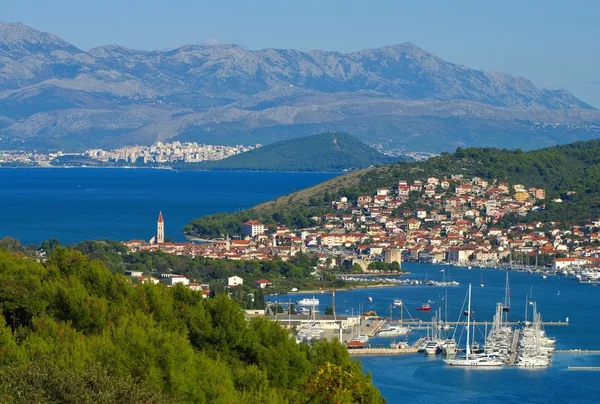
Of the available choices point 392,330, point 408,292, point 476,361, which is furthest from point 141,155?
point 476,361

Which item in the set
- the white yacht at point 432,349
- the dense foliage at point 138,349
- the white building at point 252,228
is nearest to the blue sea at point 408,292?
the white yacht at point 432,349

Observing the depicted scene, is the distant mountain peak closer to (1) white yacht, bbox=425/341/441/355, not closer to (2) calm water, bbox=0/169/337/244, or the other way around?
(2) calm water, bbox=0/169/337/244

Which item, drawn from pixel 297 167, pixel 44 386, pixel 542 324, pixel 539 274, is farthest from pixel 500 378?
pixel 297 167

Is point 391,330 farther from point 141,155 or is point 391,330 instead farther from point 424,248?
point 141,155

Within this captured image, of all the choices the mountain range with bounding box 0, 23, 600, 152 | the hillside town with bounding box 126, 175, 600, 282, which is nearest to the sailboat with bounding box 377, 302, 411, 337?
the hillside town with bounding box 126, 175, 600, 282

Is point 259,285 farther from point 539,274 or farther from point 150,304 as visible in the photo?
point 150,304

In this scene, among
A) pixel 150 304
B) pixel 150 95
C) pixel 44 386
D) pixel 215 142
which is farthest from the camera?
pixel 150 95
